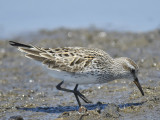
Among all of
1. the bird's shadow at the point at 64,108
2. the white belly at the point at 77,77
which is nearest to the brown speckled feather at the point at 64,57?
the white belly at the point at 77,77

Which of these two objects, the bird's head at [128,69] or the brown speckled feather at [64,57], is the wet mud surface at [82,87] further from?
the bird's head at [128,69]

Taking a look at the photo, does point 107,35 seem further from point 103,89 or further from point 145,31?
point 103,89

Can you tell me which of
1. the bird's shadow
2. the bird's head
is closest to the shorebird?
the bird's head

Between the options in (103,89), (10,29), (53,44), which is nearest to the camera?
(103,89)

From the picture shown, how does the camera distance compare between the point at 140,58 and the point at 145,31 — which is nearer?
the point at 140,58

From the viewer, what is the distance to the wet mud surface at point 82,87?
816 cm

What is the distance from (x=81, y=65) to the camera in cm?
884

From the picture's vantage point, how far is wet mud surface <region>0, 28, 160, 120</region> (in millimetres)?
8164

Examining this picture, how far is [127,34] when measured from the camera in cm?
1661

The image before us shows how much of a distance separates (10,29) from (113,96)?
30.8 feet

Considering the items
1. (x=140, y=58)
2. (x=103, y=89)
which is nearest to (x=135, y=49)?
(x=140, y=58)

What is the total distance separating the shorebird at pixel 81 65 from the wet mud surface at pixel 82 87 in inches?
13.2

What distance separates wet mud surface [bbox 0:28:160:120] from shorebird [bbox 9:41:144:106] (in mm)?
335

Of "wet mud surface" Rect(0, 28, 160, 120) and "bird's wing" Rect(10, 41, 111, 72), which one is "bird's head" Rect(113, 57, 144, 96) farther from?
"bird's wing" Rect(10, 41, 111, 72)
